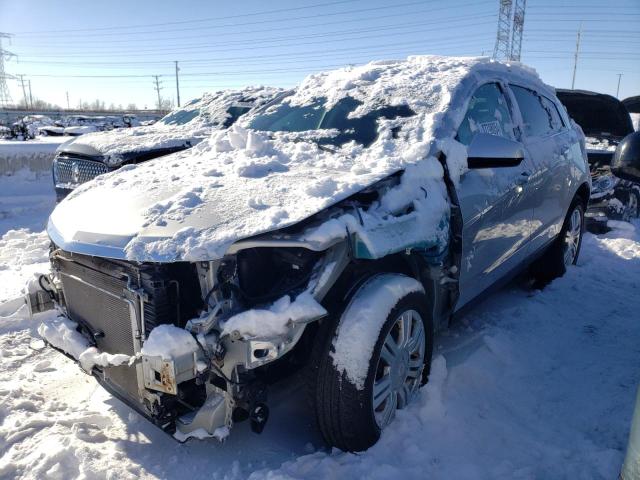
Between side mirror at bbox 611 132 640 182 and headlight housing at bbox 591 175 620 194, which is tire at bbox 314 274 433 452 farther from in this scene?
headlight housing at bbox 591 175 620 194

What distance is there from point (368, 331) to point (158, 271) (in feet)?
3.04

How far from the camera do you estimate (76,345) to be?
93.0 inches

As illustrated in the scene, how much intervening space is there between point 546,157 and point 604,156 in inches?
201

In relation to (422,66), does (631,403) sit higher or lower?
lower

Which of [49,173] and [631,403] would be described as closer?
[631,403]

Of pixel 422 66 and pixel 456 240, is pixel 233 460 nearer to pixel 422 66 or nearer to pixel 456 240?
pixel 456 240

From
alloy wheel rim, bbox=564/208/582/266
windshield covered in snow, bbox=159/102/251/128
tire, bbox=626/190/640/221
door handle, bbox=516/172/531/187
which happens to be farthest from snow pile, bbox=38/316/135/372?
tire, bbox=626/190/640/221

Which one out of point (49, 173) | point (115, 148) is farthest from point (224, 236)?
point (49, 173)

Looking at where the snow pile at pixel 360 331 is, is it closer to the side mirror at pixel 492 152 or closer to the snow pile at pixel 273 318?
the snow pile at pixel 273 318

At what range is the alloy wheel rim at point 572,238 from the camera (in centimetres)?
489

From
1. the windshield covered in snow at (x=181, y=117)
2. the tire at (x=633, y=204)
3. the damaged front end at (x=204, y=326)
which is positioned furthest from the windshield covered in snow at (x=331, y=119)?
the tire at (x=633, y=204)

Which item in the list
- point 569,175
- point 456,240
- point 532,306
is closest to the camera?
point 456,240

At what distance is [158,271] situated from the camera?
203 centimetres

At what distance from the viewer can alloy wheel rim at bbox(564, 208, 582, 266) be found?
4891mm
